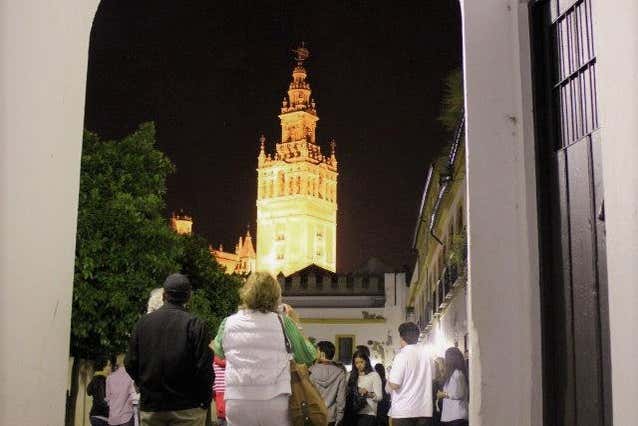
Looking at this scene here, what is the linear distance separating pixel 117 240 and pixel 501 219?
17.4 m

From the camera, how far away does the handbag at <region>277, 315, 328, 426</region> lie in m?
5.09

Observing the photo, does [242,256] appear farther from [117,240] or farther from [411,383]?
[411,383]

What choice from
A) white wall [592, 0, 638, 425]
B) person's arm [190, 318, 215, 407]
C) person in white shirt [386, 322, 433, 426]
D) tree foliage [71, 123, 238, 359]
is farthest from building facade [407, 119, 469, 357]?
white wall [592, 0, 638, 425]

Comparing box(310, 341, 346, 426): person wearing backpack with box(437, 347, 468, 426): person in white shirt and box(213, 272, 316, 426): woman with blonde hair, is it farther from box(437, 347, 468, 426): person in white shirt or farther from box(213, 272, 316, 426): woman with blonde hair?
box(213, 272, 316, 426): woman with blonde hair

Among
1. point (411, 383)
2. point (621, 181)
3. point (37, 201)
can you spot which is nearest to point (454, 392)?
point (411, 383)

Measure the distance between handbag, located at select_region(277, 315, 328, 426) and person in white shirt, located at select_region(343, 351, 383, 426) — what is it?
11.9 ft

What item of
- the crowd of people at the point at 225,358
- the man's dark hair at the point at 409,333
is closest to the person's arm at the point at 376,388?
the man's dark hair at the point at 409,333

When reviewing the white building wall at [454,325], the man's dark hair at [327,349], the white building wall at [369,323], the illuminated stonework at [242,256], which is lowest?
the man's dark hair at [327,349]

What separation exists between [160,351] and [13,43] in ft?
6.23

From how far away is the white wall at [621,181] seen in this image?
279cm

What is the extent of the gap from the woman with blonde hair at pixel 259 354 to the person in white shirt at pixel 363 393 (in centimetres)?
370

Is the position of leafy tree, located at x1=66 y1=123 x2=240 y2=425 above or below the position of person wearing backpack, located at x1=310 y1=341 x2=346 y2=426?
above

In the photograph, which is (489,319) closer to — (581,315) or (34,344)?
(581,315)

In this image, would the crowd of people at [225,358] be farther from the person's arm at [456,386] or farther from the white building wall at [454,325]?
the white building wall at [454,325]
